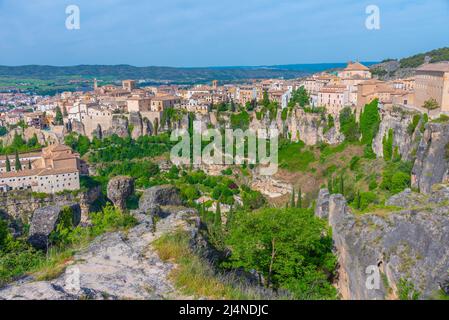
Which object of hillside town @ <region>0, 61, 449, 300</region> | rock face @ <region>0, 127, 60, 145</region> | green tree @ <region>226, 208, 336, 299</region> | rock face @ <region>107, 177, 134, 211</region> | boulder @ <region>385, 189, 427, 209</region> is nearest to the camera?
hillside town @ <region>0, 61, 449, 300</region>

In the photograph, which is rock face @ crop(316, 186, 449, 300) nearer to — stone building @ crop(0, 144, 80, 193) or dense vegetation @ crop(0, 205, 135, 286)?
dense vegetation @ crop(0, 205, 135, 286)

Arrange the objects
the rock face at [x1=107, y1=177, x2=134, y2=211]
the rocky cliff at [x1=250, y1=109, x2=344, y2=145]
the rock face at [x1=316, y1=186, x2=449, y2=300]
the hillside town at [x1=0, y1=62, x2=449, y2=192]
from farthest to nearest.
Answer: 1. the rocky cliff at [x1=250, y1=109, x2=344, y2=145]
2. the hillside town at [x1=0, y1=62, x2=449, y2=192]
3. the rock face at [x1=107, y1=177, x2=134, y2=211]
4. the rock face at [x1=316, y1=186, x2=449, y2=300]

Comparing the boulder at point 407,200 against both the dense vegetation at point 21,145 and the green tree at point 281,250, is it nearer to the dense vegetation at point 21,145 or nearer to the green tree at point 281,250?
the green tree at point 281,250

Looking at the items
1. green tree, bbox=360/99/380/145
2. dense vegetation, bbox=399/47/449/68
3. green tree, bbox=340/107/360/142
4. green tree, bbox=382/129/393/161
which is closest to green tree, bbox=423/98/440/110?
green tree, bbox=382/129/393/161

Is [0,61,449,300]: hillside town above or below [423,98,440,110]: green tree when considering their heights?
below

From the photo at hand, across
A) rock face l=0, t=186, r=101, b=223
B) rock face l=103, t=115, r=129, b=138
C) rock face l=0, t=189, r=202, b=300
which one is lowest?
rock face l=0, t=186, r=101, b=223

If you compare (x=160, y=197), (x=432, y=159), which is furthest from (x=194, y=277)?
(x=432, y=159)
